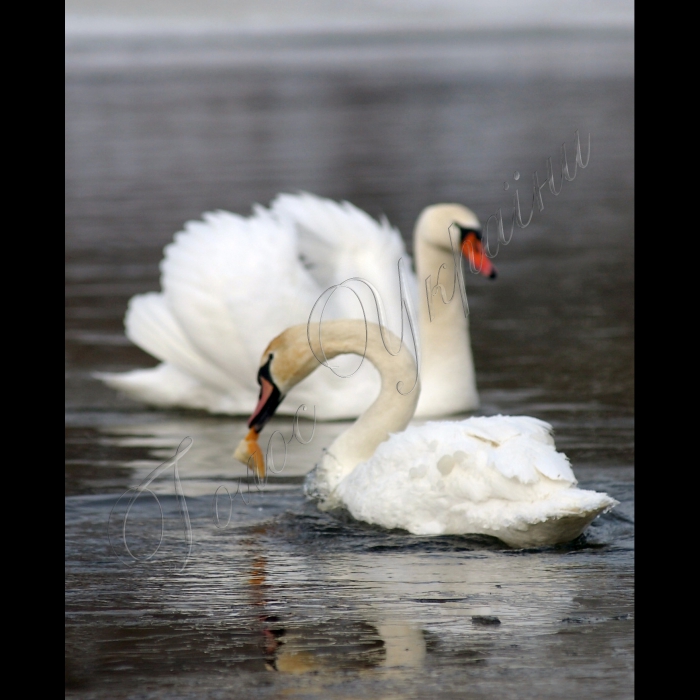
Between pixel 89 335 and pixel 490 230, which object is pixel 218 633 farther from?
pixel 490 230

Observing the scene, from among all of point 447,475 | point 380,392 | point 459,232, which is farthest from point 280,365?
point 459,232

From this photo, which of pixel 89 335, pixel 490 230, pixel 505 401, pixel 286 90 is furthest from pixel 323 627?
pixel 286 90

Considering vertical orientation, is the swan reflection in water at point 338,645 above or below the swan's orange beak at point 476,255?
below

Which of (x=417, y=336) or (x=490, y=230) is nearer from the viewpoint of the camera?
(x=417, y=336)

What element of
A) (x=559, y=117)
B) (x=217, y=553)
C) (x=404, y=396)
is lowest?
(x=217, y=553)

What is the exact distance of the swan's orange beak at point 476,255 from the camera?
7.76m

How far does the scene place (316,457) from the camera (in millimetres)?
7371

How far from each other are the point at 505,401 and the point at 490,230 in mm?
5134

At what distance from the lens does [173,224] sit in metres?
14.0

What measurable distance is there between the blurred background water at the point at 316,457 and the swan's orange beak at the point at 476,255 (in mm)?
787

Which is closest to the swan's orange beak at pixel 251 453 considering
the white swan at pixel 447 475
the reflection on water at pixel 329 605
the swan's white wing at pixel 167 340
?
the white swan at pixel 447 475

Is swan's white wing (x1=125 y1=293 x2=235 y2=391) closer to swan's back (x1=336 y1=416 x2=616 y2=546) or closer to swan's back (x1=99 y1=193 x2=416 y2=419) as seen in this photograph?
swan's back (x1=99 y1=193 x2=416 y2=419)
